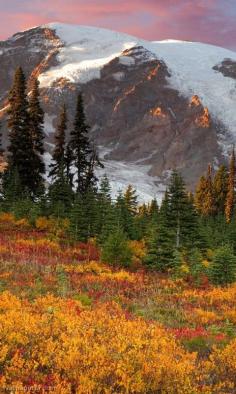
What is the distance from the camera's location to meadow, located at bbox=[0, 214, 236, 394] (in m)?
7.06

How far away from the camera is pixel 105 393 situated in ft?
22.2

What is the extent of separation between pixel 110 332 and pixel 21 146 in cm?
3551

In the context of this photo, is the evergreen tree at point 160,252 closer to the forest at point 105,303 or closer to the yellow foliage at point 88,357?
the forest at point 105,303

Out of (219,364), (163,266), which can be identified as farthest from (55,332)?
(163,266)

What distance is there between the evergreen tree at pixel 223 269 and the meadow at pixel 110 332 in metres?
1.69

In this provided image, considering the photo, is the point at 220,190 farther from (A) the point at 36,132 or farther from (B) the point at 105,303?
(B) the point at 105,303

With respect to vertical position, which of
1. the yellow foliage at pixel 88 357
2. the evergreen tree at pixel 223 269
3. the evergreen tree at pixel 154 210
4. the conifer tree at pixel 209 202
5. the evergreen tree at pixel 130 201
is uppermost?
the yellow foliage at pixel 88 357

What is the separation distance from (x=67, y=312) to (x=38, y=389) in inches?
178

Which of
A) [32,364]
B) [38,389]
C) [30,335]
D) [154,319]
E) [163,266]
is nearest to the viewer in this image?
[38,389]

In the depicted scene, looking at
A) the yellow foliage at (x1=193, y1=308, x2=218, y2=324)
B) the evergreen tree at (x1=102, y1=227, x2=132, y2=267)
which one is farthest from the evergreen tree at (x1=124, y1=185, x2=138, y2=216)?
the yellow foliage at (x1=193, y1=308, x2=218, y2=324)

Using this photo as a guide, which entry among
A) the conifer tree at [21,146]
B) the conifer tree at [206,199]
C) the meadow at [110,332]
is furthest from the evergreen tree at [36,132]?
the conifer tree at [206,199]

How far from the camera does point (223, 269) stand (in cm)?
2234

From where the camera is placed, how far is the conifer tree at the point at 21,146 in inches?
1695

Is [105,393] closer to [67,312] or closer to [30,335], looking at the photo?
[30,335]
